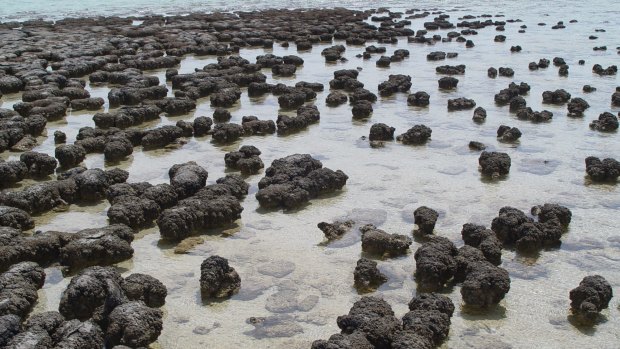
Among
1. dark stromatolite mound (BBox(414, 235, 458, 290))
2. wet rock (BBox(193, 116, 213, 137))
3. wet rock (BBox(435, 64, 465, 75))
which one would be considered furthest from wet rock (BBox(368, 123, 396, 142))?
wet rock (BBox(435, 64, 465, 75))

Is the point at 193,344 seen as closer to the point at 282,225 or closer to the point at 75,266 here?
the point at 75,266

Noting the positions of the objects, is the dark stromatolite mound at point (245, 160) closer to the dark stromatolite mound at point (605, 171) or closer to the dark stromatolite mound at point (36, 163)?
the dark stromatolite mound at point (36, 163)

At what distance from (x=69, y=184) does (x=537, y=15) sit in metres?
28.3

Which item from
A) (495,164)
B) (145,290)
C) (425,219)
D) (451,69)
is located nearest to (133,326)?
(145,290)

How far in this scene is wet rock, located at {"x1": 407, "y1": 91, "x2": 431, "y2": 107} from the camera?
45.3 ft

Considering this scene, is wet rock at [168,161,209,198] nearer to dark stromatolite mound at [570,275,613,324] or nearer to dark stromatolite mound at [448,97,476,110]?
dark stromatolite mound at [570,275,613,324]

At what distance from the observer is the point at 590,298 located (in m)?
6.00

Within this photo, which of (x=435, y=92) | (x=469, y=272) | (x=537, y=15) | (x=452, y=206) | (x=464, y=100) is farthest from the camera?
(x=537, y=15)

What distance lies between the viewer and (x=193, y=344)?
5809 millimetres

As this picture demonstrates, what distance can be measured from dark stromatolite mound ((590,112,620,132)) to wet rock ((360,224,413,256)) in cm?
627

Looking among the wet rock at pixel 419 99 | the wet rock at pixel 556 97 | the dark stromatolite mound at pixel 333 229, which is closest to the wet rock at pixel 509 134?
the wet rock at pixel 419 99

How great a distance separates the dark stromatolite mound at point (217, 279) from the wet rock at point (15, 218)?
2824mm

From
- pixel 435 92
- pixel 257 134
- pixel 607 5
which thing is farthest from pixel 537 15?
pixel 257 134

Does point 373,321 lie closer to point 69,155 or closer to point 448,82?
point 69,155
